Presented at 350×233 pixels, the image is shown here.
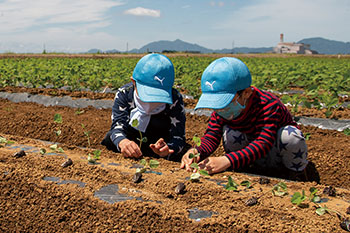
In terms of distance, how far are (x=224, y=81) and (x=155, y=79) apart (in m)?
0.56

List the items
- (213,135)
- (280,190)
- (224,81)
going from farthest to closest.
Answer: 1. (213,135)
2. (224,81)
3. (280,190)

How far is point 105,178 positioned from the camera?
6.15ft

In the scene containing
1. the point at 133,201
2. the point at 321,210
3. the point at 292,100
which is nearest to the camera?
the point at 321,210

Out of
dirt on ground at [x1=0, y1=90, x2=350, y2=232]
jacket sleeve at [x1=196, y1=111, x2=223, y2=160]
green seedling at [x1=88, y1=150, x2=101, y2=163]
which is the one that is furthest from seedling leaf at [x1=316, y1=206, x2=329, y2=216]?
green seedling at [x1=88, y1=150, x2=101, y2=163]

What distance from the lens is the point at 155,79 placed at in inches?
87.4

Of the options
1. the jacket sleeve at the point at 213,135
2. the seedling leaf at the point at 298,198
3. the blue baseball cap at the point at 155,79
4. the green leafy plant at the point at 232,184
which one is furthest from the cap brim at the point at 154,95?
the seedling leaf at the point at 298,198

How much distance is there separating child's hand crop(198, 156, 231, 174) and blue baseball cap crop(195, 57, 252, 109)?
0.38 meters

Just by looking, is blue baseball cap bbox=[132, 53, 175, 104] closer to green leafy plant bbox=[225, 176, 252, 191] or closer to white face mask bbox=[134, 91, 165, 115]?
white face mask bbox=[134, 91, 165, 115]

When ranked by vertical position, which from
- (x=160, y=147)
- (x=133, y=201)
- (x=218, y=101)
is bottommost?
(x=133, y=201)

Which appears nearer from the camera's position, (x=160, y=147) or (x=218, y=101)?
(x=218, y=101)

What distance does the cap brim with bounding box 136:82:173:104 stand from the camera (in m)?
2.20

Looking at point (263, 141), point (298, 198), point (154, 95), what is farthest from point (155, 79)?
point (298, 198)

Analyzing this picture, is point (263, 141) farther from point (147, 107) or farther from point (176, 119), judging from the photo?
point (147, 107)

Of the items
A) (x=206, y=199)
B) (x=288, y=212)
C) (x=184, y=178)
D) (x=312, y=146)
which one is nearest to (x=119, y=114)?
(x=184, y=178)
